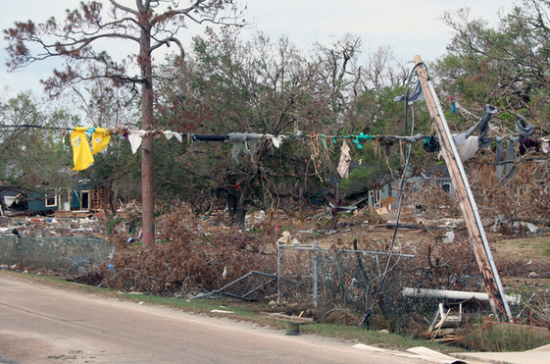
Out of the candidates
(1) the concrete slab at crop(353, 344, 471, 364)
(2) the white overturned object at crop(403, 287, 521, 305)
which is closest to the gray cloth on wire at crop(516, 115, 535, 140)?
(2) the white overturned object at crop(403, 287, 521, 305)

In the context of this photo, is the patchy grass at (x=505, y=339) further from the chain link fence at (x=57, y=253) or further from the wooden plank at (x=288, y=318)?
the chain link fence at (x=57, y=253)

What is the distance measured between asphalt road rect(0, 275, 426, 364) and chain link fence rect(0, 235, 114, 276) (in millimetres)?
4924

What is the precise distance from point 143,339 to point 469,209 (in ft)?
21.3

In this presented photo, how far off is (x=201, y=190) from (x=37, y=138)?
65.1ft

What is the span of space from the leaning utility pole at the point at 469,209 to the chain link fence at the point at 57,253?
37.7 feet

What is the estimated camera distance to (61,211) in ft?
179

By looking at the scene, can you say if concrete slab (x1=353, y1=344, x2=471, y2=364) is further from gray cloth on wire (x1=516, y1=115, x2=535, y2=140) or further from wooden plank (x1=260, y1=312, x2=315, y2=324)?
gray cloth on wire (x1=516, y1=115, x2=535, y2=140)

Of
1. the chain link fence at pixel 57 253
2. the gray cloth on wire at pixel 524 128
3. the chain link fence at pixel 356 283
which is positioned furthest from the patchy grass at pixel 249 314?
the gray cloth on wire at pixel 524 128

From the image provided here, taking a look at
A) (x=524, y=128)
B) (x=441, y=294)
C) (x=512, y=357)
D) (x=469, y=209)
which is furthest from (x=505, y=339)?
(x=524, y=128)

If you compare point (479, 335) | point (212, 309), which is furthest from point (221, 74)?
point (479, 335)

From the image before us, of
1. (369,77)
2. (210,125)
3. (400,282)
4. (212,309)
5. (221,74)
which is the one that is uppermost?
(369,77)

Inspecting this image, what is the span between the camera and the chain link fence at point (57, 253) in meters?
17.8

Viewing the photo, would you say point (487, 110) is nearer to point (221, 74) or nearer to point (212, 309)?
point (212, 309)

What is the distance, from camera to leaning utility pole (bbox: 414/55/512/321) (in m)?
9.27
